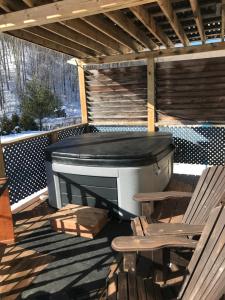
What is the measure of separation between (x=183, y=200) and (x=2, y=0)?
3.82 meters

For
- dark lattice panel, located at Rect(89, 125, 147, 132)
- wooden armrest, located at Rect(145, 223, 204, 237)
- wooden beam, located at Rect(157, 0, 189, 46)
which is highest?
wooden beam, located at Rect(157, 0, 189, 46)

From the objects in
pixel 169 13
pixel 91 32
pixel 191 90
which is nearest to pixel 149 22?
pixel 169 13

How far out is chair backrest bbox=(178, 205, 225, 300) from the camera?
4.83ft

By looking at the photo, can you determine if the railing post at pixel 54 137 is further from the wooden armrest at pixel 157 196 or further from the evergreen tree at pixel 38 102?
the evergreen tree at pixel 38 102

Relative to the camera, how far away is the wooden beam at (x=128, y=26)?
374 centimetres

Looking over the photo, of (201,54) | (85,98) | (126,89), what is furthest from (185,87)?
(85,98)

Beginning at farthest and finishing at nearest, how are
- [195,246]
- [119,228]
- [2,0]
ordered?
[119,228] < [2,0] < [195,246]

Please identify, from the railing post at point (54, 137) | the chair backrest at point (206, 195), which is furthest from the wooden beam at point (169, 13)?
the railing post at point (54, 137)

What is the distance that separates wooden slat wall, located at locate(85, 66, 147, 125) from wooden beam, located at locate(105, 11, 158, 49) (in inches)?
36.2

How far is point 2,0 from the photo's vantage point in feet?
10.1

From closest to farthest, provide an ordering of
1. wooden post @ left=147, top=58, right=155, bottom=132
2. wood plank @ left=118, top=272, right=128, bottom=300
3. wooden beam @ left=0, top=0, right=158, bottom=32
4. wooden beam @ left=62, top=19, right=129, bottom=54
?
wood plank @ left=118, top=272, right=128, bottom=300 → wooden beam @ left=0, top=0, right=158, bottom=32 → wooden beam @ left=62, top=19, right=129, bottom=54 → wooden post @ left=147, top=58, right=155, bottom=132

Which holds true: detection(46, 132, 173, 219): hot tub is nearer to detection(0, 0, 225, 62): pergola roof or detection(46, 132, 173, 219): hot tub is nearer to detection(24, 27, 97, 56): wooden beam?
detection(0, 0, 225, 62): pergola roof

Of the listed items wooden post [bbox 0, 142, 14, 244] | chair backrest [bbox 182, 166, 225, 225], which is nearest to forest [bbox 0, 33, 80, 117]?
wooden post [bbox 0, 142, 14, 244]

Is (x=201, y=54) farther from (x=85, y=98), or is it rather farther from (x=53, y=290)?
(x=53, y=290)
